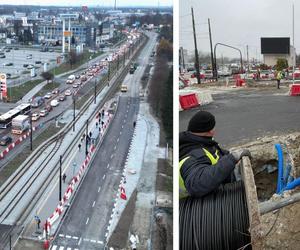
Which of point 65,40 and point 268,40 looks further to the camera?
point 65,40

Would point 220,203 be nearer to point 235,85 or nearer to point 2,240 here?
point 235,85

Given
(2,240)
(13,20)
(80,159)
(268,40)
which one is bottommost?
(2,240)

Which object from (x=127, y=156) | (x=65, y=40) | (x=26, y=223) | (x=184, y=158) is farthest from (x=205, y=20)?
(x=65, y=40)

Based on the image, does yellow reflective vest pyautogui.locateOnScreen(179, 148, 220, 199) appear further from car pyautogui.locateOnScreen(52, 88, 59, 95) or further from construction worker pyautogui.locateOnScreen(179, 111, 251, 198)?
car pyautogui.locateOnScreen(52, 88, 59, 95)

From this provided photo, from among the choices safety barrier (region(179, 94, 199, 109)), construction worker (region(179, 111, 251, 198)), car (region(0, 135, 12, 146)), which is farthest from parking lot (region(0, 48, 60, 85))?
construction worker (region(179, 111, 251, 198))

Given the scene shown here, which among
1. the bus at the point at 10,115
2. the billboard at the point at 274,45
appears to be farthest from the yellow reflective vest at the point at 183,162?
the bus at the point at 10,115
